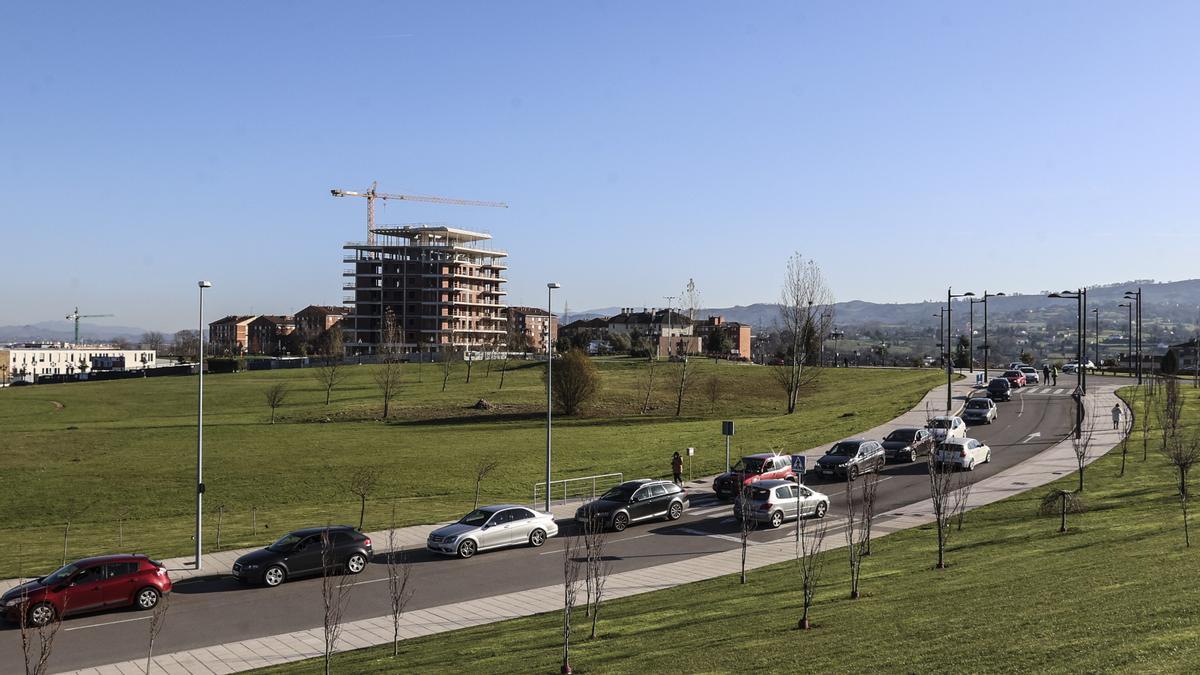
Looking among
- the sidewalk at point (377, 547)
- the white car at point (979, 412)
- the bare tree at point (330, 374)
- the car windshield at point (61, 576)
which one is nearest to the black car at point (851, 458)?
the sidewalk at point (377, 547)

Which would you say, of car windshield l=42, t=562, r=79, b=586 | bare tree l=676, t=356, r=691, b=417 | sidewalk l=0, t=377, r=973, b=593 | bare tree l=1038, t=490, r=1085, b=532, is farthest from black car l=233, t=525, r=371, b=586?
bare tree l=676, t=356, r=691, b=417

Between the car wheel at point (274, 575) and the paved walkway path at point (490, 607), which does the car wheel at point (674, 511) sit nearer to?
the paved walkway path at point (490, 607)

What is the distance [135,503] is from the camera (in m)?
35.5

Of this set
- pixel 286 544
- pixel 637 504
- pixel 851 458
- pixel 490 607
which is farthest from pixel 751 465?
pixel 286 544

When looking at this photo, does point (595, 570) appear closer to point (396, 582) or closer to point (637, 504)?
point (396, 582)

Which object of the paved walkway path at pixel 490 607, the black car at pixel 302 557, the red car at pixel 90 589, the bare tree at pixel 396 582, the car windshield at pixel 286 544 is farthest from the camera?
the car windshield at pixel 286 544

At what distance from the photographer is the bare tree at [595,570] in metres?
16.1

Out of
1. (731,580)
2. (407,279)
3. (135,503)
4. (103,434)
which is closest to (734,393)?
(103,434)

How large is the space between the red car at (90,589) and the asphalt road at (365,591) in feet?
1.15

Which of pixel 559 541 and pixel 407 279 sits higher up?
pixel 407 279

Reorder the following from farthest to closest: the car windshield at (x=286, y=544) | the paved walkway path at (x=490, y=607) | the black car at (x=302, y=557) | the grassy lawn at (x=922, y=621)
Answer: the car windshield at (x=286, y=544), the black car at (x=302, y=557), the paved walkway path at (x=490, y=607), the grassy lawn at (x=922, y=621)

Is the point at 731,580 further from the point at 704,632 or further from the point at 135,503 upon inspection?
the point at 135,503

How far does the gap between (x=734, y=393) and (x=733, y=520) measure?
2048 inches

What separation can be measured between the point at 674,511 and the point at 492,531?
23.5ft
